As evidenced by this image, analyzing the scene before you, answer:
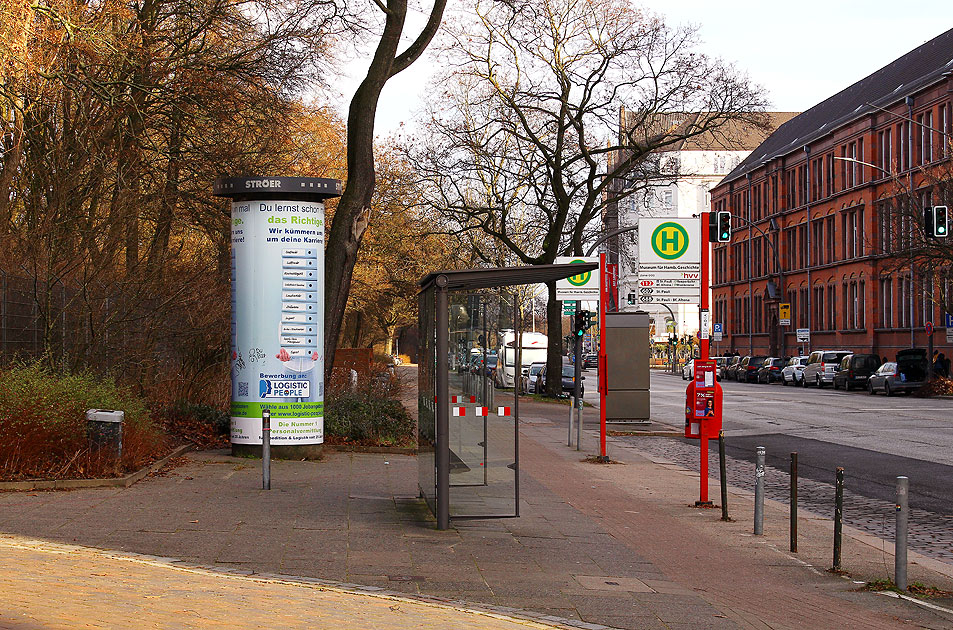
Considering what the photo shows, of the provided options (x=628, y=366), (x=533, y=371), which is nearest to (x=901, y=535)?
(x=628, y=366)

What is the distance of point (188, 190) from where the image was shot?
20594 millimetres

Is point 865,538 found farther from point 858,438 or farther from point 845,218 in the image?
point 845,218

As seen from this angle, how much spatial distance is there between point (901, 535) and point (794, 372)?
57816mm

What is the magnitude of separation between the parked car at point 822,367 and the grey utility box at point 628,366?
30502 millimetres

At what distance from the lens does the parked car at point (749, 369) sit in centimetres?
7194

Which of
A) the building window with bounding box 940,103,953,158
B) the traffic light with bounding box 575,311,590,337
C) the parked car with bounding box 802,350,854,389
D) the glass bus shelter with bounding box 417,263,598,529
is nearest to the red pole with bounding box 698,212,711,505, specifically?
the glass bus shelter with bounding box 417,263,598,529

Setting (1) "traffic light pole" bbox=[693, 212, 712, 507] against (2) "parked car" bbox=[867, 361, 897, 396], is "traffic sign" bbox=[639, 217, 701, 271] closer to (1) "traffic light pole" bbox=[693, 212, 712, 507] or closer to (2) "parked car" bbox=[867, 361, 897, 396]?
(1) "traffic light pole" bbox=[693, 212, 712, 507]

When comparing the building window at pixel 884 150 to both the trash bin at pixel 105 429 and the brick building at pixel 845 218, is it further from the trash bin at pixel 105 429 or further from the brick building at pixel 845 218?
the trash bin at pixel 105 429

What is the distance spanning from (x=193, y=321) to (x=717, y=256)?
91013mm

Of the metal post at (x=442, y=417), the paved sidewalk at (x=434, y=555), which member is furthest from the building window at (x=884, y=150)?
the metal post at (x=442, y=417)

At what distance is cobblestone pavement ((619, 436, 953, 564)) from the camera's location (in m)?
11.3

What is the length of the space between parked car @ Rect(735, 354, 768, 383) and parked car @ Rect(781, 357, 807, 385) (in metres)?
3.96

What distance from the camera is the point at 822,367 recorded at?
59.2m

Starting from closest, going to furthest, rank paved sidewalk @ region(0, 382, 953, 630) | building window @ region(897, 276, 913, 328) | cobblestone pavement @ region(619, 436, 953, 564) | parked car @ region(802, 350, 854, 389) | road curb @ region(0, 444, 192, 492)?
paved sidewalk @ region(0, 382, 953, 630)
cobblestone pavement @ region(619, 436, 953, 564)
road curb @ region(0, 444, 192, 492)
parked car @ region(802, 350, 854, 389)
building window @ region(897, 276, 913, 328)
